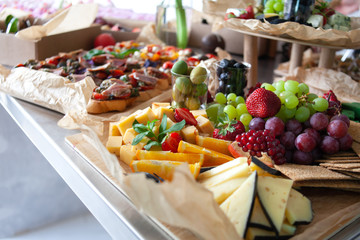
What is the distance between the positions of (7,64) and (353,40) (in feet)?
4.10

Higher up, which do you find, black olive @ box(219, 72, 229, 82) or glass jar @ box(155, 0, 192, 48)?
glass jar @ box(155, 0, 192, 48)

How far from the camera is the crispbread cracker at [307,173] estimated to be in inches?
24.4

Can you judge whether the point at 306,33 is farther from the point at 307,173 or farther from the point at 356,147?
the point at 307,173

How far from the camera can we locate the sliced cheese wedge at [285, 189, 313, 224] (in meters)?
0.56

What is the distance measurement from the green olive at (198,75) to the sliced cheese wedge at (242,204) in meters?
0.43

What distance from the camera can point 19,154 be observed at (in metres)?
1.22

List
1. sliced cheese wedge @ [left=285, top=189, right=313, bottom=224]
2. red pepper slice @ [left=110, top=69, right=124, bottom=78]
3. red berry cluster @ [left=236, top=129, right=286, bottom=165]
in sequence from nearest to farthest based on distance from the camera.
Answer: sliced cheese wedge @ [left=285, top=189, right=313, bottom=224] → red berry cluster @ [left=236, top=129, right=286, bottom=165] → red pepper slice @ [left=110, top=69, right=124, bottom=78]

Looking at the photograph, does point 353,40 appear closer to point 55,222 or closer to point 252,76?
point 252,76

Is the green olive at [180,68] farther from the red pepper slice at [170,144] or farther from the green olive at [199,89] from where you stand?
the red pepper slice at [170,144]

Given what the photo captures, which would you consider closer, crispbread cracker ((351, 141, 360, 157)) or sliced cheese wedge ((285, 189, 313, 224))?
sliced cheese wedge ((285, 189, 313, 224))

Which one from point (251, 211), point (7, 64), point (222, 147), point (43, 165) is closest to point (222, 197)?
point (251, 211)

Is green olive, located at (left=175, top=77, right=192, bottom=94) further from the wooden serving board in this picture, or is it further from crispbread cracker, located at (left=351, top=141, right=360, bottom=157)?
crispbread cracker, located at (left=351, top=141, right=360, bottom=157)

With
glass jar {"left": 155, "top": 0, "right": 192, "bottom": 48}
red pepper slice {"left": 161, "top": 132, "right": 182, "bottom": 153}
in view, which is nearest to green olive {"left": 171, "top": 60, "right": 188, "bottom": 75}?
red pepper slice {"left": 161, "top": 132, "right": 182, "bottom": 153}

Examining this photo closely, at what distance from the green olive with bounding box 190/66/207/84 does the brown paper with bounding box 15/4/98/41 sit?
0.71 m
